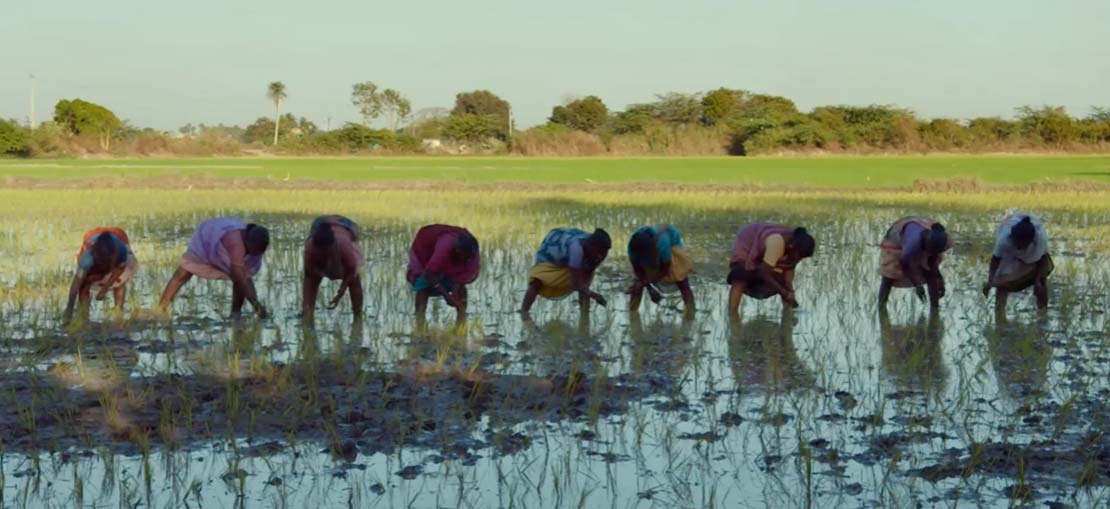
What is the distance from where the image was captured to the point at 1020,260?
25.3 ft

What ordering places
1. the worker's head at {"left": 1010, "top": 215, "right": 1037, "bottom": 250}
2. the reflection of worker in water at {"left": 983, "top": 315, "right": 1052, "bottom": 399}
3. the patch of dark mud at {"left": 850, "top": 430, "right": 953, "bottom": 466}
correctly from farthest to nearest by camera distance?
the worker's head at {"left": 1010, "top": 215, "right": 1037, "bottom": 250}
the reflection of worker in water at {"left": 983, "top": 315, "right": 1052, "bottom": 399}
the patch of dark mud at {"left": 850, "top": 430, "right": 953, "bottom": 466}

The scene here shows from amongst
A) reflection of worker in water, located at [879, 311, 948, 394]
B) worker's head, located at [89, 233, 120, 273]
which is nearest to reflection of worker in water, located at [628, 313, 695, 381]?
reflection of worker in water, located at [879, 311, 948, 394]

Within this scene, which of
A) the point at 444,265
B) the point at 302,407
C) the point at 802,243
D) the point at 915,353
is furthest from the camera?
the point at 444,265

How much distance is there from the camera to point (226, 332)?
23.4 ft

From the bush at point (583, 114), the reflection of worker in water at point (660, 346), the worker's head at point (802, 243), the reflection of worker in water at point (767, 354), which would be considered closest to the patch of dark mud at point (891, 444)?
the reflection of worker in water at point (767, 354)

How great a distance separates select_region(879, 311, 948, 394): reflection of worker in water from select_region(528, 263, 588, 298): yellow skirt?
1913mm

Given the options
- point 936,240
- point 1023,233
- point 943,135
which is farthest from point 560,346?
point 943,135

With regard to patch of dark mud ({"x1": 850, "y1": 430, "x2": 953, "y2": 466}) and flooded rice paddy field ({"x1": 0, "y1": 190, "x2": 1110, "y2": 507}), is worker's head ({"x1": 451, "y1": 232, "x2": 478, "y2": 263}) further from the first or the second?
patch of dark mud ({"x1": 850, "y1": 430, "x2": 953, "y2": 466})

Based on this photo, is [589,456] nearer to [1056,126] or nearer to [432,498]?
[432,498]

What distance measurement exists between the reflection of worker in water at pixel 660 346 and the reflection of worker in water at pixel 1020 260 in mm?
1961

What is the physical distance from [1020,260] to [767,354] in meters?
2.17

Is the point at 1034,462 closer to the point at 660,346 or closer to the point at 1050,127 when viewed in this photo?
the point at 660,346

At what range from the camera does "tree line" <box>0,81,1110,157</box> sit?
54.5m

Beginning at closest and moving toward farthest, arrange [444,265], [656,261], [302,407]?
[302,407], [444,265], [656,261]
